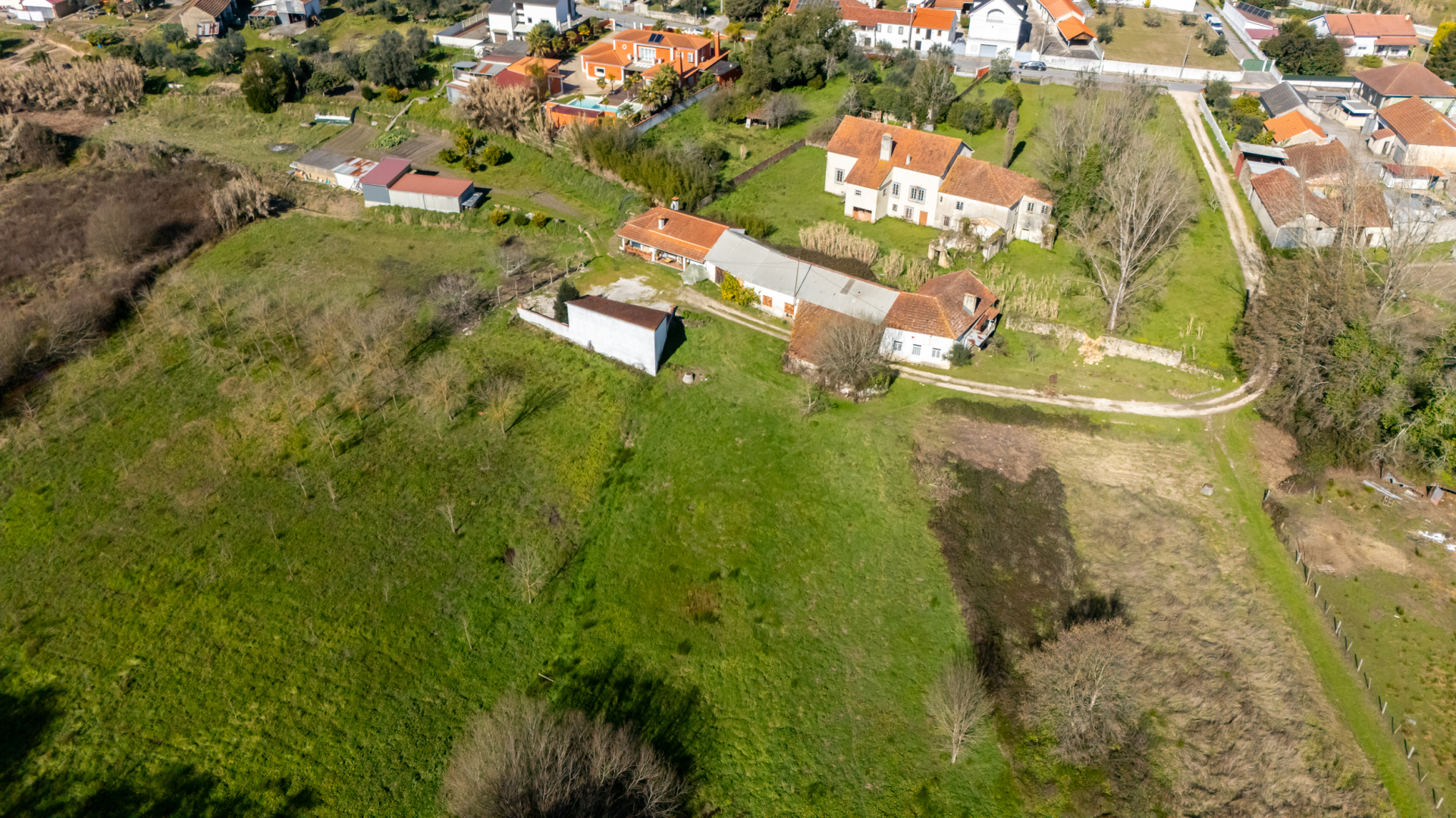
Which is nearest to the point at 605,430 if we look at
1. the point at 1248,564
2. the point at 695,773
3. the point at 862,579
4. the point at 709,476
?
the point at 709,476

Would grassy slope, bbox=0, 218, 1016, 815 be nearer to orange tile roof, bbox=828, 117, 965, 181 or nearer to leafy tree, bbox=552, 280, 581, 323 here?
leafy tree, bbox=552, 280, 581, 323

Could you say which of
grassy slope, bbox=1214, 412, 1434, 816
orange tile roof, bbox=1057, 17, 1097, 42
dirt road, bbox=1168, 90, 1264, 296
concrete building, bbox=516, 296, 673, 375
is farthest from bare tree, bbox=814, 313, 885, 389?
orange tile roof, bbox=1057, 17, 1097, 42

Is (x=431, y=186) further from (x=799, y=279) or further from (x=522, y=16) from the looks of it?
(x=522, y=16)

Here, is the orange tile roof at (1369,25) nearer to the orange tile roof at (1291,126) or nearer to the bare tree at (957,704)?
the orange tile roof at (1291,126)

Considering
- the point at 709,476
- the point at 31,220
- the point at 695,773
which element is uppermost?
the point at 31,220

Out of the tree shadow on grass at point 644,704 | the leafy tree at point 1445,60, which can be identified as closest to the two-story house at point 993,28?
the leafy tree at point 1445,60

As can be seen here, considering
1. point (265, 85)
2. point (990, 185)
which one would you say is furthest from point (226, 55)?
point (990, 185)

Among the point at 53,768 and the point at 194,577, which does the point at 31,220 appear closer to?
the point at 194,577
